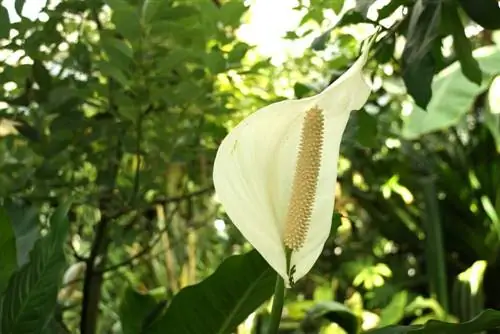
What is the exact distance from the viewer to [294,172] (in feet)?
1.29

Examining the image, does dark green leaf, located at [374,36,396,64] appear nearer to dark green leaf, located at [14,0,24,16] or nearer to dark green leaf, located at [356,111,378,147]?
dark green leaf, located at [356,111,378,147]

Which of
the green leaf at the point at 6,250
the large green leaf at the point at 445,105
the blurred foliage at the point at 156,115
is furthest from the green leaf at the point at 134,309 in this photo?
the large green leaf at the point at 445,105

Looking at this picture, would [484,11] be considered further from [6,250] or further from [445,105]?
[445,105]

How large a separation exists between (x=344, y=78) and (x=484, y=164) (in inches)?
47.4

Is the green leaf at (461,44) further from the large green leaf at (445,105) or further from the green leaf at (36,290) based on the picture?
the large green leaf at (445,105)

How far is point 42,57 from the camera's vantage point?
60cm

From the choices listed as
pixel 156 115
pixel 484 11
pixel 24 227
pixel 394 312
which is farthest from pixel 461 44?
pixel 394 312

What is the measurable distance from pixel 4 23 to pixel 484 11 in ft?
1.11

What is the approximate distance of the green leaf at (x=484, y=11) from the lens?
50cm

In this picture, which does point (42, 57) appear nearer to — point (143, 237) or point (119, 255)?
point (143, 237)

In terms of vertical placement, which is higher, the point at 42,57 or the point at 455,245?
the point at 42,57

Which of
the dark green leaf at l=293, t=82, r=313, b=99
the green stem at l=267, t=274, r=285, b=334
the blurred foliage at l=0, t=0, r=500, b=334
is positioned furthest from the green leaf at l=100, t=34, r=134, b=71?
the green stem at l=267, t=274, r=285, b=334

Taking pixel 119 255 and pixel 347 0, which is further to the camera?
pixel 119 255

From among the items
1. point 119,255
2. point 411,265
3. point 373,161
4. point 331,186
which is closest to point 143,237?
point 119,255
